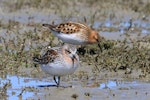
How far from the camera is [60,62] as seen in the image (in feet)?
34.3

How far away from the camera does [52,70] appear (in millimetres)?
10516

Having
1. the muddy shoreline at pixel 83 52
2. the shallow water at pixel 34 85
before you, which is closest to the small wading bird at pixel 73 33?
the muddy shoreline at pixel 83 52

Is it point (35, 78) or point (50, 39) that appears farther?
point (50, 39)

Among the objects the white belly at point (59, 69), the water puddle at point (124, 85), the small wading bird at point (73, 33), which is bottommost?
the water puddle at point (124, 85)

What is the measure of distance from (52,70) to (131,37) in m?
6.34

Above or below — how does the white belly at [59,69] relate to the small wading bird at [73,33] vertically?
below

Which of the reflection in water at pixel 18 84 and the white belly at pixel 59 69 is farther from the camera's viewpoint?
the white belly at pixel 59 69

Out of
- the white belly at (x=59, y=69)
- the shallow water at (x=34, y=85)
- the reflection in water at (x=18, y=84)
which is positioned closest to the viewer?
the reflection in water at (x=18, y=84)

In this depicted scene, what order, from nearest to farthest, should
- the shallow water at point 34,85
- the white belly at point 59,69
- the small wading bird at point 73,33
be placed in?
1. the shallow water at point 34,85
2. the white belly at point 59,69
3. the small wading bird at point 73,33

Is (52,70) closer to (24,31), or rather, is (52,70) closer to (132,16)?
(24,31)

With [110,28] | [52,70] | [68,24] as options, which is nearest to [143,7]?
[110,28]

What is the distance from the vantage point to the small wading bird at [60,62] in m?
A: 10.4

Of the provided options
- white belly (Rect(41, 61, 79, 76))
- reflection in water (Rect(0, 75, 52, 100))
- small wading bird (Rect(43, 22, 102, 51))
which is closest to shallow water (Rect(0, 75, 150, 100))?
reflection in water (Rect(0, 75, 52, 100))

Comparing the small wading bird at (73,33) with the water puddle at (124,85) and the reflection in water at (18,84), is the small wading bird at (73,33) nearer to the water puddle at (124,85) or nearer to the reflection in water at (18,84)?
the reflection in water at (18,84)
